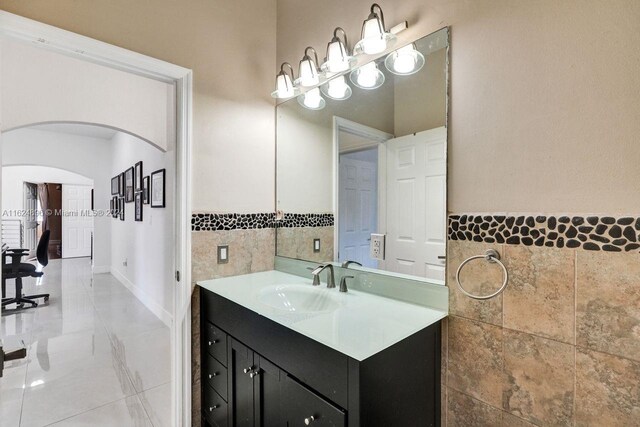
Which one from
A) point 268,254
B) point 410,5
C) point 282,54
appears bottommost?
point 268,254

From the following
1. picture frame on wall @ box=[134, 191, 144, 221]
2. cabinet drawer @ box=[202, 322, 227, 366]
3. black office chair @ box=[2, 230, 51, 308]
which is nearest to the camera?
cabinet drawer @ box=[202, 322, 227, 366]

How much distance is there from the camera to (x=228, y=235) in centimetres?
185

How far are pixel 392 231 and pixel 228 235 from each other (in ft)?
3.10

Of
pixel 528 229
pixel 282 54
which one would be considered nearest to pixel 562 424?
pixel 528 229

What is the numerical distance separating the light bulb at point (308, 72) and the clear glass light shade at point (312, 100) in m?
0.11

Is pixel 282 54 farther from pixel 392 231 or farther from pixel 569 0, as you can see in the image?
pixel 569 0

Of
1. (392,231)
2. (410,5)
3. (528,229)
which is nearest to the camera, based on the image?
(528,229)

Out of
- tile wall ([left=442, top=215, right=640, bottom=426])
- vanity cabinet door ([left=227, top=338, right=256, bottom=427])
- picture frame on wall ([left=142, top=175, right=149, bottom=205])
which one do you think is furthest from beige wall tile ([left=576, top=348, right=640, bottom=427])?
picture frame on wall ([left=142, top=175, right=149, bottom=205])

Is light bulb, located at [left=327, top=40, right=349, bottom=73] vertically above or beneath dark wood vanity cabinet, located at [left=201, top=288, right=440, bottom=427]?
above

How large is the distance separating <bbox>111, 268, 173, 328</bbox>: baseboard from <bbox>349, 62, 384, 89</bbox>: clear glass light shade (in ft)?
9.08

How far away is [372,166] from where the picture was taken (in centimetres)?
167

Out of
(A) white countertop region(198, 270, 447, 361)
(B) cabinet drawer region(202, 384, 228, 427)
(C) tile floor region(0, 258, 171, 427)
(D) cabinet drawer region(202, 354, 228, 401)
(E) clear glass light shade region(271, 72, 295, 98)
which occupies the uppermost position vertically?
(E) clear glass light shade region(271, 72, 295, 98)

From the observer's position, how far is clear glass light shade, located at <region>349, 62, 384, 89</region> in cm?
156

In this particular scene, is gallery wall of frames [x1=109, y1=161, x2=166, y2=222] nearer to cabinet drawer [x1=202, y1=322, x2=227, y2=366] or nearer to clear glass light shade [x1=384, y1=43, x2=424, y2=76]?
cabinet drawer [x1=202, y1=322, x2=227, y2=366]
